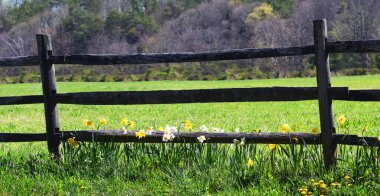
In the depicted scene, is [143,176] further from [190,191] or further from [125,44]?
[125,44]

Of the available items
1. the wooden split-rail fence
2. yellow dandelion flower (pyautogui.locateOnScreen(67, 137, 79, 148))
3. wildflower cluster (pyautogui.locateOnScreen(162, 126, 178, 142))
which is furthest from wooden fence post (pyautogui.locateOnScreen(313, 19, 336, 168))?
yellow dandelion flower (pyautogui.locateOnScreen(67, 137, 79, 148))

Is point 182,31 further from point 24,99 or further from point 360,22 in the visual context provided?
point 24,99

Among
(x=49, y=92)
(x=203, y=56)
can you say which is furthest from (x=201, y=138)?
(x=49, y=92)

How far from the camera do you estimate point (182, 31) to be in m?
103

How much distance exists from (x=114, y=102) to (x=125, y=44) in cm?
10109

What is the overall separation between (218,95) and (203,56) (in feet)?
1.57

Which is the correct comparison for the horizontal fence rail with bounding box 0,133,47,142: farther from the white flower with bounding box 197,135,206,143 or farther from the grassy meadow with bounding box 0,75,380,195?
the white flower with bounding box 197,135,206,143

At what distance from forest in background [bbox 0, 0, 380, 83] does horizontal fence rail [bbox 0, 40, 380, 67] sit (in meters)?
46.9

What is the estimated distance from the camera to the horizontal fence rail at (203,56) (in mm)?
5418

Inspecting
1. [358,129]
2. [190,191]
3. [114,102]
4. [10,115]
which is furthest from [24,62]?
[10,115]

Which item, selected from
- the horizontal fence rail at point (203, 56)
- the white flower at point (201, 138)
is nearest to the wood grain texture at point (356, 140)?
the horizontal fence rail at point (203, 56)

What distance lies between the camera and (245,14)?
101 meters

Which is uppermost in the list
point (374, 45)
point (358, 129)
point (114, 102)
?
point (374, 45)

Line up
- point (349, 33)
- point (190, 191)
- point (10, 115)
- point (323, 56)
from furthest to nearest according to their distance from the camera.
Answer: point (349, 33), point (10, 115), point (323, 56), point (190, 191)
